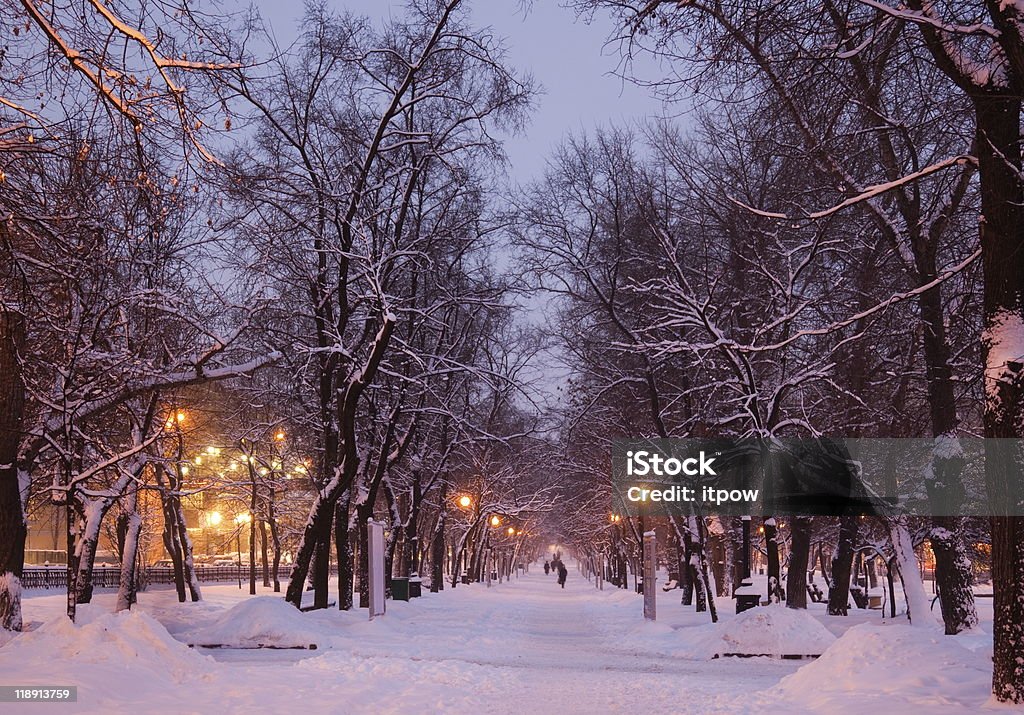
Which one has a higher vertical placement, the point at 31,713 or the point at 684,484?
the point at 684,484

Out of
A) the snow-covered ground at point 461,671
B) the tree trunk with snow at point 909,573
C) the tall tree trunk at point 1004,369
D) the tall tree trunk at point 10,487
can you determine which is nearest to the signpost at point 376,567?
the snow-covered ground at point 461,671

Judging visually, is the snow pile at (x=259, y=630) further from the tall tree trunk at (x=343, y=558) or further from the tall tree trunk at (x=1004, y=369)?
the tall tree trunk at (x=1004, y=369)

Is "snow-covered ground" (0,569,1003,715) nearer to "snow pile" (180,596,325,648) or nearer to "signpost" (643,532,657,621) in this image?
"snow pile" (180,596,325,648)

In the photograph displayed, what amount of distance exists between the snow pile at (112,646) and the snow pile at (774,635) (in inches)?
414

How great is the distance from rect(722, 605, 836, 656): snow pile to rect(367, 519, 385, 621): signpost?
9.06 metres

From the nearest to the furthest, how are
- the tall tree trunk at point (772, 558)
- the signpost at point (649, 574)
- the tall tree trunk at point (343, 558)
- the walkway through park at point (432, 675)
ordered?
the walkway through park at point (432, 675), the tall tree trunk at point (772, 558), the tall tree trunk at point (343, 558), the signpost at point (649, 574)

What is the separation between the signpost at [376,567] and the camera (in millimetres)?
24781

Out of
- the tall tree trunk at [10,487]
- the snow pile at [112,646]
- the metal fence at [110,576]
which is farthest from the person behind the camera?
the metal fence at [110,576]

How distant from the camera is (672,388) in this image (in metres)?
33.8

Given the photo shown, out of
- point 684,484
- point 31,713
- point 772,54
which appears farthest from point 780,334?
point 31,713

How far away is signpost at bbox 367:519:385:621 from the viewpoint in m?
24.8

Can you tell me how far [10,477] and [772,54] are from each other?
12.3 metres

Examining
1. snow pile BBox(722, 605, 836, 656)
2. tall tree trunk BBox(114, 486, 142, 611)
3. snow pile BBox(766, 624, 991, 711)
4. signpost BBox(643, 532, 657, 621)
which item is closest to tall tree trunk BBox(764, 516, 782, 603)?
snow pile BBox(722, 605, 836, 656)

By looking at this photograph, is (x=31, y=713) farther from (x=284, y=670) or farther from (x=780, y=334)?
(x=780, y=334)
